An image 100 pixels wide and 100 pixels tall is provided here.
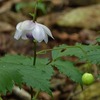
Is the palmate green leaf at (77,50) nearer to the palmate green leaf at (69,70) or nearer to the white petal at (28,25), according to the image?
the palmate green leaf at (69,70)

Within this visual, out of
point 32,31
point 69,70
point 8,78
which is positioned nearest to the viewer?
point 8,78

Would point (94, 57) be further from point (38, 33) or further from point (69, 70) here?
point (38, 33)

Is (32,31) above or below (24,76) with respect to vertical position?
above

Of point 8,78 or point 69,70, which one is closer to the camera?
point 8,78

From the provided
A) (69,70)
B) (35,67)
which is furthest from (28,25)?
(69,70)

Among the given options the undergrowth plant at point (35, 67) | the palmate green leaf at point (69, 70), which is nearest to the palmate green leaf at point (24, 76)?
the undergrowth plant at point (35, 67)

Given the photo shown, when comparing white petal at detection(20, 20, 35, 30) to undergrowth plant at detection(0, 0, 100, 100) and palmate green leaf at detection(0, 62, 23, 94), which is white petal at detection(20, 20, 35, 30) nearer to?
undergrowth plant at detection(0, 0, 100, 100)

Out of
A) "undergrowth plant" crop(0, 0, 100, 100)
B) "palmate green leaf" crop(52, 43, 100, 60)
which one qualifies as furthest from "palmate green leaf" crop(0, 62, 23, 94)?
"palmate green leaf" crop(52, 43, 100, 60)

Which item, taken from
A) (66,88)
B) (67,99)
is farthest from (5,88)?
(66,88)
